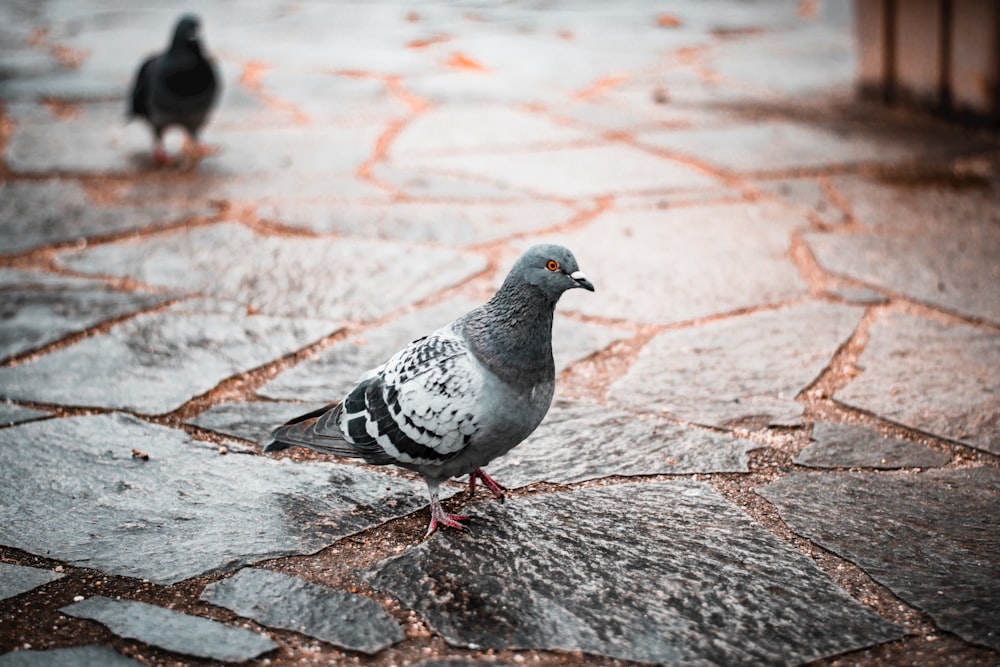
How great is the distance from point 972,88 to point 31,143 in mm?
5860

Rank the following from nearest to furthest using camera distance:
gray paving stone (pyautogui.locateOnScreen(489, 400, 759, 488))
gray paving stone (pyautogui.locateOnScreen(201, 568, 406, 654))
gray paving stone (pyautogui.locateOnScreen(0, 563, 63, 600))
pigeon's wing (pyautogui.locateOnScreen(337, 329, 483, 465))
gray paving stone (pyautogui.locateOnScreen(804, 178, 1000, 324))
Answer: gray paving stone (pyautogui.locateOnScreen(201, 568, 406, 654))
gray paving stone (pyautogui.locateOnScreen(0, 563, 63, 600))
pigeon's wing (pyautogui.locateOnScreen(337, 329, 483, 465))
gray paving stone (pyautogui.locateOnScreen(489, 400, 759, 488))
gray paving stone (pyautogui.locateOnScreen(804, 178, 1000, 324))

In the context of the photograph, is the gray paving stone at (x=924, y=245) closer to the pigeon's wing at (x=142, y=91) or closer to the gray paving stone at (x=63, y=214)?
the gray paving stone at (x=63, y=214)

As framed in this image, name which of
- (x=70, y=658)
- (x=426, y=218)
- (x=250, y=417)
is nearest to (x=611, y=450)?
(x=250, y=417)

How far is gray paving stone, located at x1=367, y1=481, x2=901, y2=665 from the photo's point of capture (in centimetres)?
214

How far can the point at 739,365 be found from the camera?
3.43m

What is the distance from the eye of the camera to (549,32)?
9.88 m

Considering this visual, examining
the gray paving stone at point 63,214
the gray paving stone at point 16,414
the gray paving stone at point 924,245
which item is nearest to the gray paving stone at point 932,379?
the gray paving stone at point 924,245

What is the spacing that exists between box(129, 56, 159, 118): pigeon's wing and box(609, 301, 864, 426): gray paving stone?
381 centimetres

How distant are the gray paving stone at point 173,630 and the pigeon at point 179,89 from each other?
409 cm

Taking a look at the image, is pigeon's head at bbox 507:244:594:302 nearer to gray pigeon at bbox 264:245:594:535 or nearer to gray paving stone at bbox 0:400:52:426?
gray pigeon at bbox 264:245:594:535

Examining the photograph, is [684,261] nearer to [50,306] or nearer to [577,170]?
[577,170]

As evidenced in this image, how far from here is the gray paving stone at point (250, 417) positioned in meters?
3.03

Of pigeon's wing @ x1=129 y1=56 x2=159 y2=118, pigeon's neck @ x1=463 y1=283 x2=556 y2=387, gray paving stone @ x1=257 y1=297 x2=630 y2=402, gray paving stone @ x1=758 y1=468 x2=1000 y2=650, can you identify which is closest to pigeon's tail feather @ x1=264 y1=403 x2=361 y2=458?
pigeon's neck @ x1=463 y1=283 x2=556 y2=387

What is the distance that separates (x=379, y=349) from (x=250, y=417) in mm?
597
